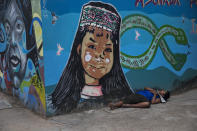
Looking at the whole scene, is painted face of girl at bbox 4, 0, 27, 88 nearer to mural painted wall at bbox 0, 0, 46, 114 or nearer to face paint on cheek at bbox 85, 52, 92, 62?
mural painted wall at bbox 0, 0, 46, 114

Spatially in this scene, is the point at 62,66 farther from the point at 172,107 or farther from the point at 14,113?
the point at 172,107

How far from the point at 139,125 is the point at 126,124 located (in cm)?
24

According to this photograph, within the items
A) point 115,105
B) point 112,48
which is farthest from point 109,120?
point 112,48

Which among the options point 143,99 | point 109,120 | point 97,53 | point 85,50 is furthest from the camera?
point 143,99

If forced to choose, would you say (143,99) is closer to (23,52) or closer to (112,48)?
(112,48)

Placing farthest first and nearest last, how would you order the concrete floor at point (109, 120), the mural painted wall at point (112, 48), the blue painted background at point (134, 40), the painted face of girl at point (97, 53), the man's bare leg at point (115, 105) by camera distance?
the man's bare leg at point (115, 105) < the painted face of girl at point (97, 53) < the mural painted wall at point (112, 48) < the blue painted background at point (134, 40) < the concrete floor at point (109, 120)

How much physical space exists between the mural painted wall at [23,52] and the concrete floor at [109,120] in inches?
14.2

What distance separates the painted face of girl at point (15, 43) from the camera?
5188 millimetres

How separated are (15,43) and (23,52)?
0.51m

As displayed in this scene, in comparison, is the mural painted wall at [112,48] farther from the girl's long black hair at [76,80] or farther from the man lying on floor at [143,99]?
the man lying on floor at [143,99]

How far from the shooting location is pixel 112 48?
5566 mm

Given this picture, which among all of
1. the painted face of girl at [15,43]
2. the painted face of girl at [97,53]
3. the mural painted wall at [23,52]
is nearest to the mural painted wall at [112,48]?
the painted face of girl at [97,53]

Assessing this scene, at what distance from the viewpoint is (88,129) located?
4086mm

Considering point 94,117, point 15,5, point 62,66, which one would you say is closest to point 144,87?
point 94,117
